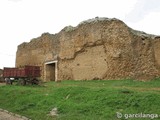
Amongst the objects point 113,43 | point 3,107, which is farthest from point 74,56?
point 3,107

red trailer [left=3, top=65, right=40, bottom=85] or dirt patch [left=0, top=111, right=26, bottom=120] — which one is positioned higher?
red trailer [left=3, top=65, right=40, bottom=85]

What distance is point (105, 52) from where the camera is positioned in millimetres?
19266

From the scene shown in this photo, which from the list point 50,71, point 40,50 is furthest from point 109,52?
point 40,50

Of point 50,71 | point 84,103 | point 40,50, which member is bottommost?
point 84,103

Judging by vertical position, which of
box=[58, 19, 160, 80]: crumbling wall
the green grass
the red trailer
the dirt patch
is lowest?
the dirt patch

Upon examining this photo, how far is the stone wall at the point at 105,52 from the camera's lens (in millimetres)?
17938

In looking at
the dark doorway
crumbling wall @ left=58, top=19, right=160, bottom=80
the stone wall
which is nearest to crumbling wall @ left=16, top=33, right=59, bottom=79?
the dark doorway

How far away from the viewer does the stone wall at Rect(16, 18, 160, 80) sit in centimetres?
1794

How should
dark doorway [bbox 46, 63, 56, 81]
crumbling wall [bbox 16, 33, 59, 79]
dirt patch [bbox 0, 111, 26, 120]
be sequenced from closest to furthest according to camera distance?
dirt patch [bbox 0, 111, 26, 120]
crumbling wall [bbox 16, 33, 59, 79]
dark doorway [bbox 46, 63, 56, 81]

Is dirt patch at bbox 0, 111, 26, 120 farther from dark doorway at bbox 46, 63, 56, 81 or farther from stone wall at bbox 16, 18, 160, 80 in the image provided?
dark doorway at bbox 46, 63, 56, 81

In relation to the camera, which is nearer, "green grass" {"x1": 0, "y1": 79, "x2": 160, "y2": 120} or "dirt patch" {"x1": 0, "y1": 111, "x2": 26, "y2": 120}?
"green grass" {"x1": 0, "y1": 79, "x2": 160, "y2": 120}

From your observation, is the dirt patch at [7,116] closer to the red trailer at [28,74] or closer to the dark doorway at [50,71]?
the red trailer at [28,74]

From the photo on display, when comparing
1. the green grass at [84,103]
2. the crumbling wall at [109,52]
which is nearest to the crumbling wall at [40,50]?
the crumbling wall at [109,52]

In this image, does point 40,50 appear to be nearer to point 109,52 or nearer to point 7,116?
point 109,52
